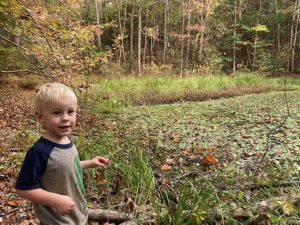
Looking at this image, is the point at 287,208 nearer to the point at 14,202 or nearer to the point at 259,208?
the point at 259,208

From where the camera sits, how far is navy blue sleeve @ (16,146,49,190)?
1595 mm

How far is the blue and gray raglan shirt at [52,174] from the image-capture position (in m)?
1.60

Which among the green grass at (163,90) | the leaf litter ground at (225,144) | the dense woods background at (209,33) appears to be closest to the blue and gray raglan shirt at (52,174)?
the leaf litter ground at (225,144)

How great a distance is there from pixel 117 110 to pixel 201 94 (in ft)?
15.3

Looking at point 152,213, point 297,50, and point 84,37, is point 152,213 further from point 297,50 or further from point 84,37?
point 297,50

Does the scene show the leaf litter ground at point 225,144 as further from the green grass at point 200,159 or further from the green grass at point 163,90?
the green grass at point 163,90

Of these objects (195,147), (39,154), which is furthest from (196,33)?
(39,154)

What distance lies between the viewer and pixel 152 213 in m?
2.64

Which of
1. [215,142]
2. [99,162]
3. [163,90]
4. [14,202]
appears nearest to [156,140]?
[215,142]

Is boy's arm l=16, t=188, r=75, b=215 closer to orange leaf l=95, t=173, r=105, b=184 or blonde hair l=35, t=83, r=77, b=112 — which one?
blonde hair l=35, t=83, r=77, b=112

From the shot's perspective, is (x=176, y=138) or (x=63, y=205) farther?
(x=176, y=138)

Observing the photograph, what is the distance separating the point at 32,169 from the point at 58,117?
28cm

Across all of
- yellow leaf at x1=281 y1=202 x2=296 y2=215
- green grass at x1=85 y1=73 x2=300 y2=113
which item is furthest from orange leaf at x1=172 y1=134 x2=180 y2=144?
yellow leaf at x1=281 y1=202 x2=296 y2=215

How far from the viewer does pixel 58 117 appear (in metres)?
1.70
